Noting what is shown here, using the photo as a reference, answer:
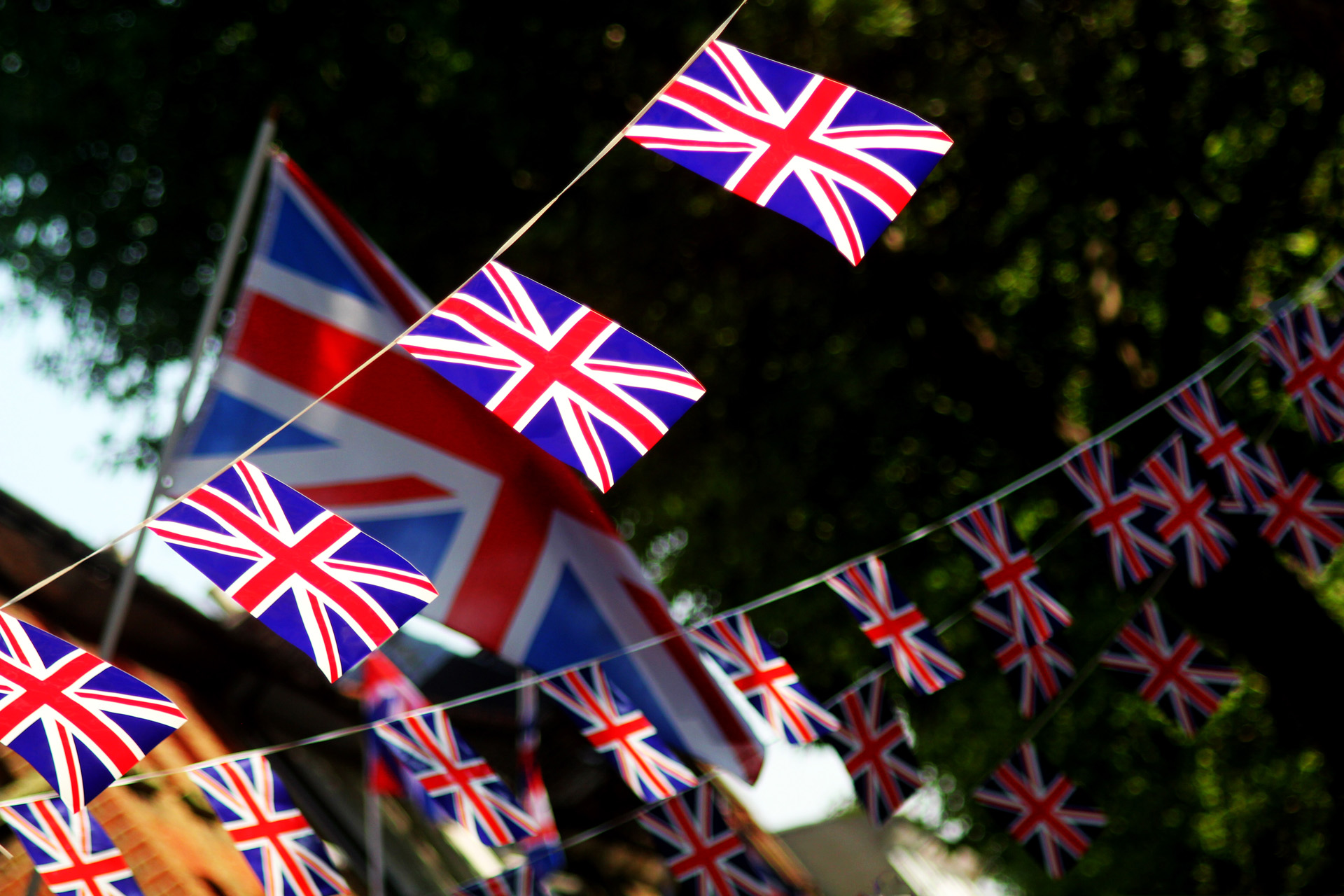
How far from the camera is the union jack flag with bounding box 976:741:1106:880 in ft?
A: 20.0

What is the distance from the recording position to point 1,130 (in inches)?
Result: 283

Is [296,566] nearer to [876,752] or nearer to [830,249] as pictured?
[876,752]

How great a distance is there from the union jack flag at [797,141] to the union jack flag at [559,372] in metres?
0.65

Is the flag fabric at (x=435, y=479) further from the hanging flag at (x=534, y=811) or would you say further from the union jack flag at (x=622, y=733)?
the hanging flag at (x=534, y=811)

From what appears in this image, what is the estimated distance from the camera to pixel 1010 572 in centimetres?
511

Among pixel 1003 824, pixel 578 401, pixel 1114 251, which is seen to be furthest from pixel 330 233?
pixel 1114 251

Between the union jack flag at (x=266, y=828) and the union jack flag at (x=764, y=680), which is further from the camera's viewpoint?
the union jack flag at (x=764, y=680)

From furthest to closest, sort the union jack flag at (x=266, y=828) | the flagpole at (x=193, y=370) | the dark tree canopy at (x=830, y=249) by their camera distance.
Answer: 1. the dark tree canopy at (x=830, y=249)
2. the union jack flag at (x=266, y=828)
3. the flagpole at (x=193, y=370)

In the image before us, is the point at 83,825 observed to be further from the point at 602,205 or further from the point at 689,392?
the point at 602,205

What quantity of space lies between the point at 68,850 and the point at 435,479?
2016mm

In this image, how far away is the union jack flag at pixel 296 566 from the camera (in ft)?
9.72

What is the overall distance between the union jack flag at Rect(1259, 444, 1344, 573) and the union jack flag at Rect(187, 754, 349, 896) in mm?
4760

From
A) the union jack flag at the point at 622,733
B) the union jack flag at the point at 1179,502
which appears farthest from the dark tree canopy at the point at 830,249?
the union jack flag at the point at 622,733

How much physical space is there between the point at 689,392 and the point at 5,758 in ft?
14.3
